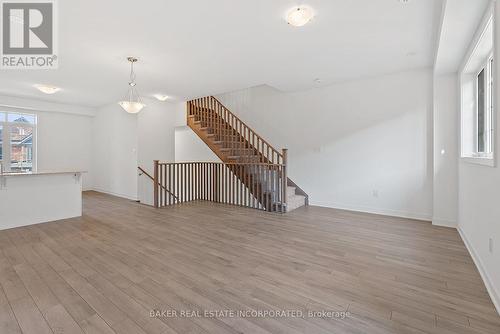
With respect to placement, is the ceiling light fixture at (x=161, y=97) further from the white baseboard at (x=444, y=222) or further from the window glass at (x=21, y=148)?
the white baseboard at (x=444, y=222)

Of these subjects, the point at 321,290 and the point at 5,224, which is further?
the point at 5,224

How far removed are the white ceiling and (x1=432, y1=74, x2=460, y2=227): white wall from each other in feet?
1.96

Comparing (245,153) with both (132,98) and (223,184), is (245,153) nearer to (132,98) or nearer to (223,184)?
(223,184)

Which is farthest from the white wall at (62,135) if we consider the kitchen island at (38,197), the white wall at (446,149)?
the white wall at (446,149)

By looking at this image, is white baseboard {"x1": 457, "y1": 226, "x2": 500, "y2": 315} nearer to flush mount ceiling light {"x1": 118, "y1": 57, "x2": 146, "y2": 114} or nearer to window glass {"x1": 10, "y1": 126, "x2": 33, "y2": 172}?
flush mount ceiling light {"x1": 118, "y1": 57, "x2": 146, "y2": 114}

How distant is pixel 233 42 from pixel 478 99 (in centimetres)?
354

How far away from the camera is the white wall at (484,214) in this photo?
1958 millimetres

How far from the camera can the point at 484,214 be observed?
238 centimetres

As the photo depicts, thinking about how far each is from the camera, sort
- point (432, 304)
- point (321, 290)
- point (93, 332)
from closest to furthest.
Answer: point (93, 332)
point (432, 304)
point (321, 290)

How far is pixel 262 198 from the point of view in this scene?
539 centimetres

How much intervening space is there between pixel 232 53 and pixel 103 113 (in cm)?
603

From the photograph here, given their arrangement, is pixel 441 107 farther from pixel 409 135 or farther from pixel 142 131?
pixel 142 131

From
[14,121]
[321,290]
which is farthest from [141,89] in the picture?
[321,290]

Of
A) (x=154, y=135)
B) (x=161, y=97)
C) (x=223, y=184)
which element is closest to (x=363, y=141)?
(x=223, y=184)
